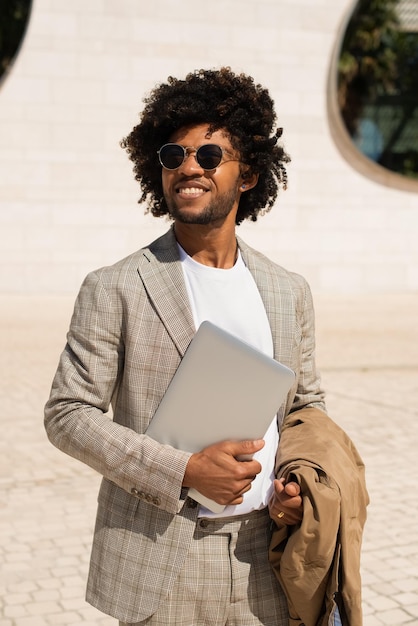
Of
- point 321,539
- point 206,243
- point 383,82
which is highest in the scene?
point 383,82

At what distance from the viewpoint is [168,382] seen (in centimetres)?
205

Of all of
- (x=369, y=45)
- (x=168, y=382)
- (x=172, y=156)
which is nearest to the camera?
(x=168, y=382)

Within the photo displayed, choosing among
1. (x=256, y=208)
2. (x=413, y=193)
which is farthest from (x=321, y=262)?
(x=256, y=208)

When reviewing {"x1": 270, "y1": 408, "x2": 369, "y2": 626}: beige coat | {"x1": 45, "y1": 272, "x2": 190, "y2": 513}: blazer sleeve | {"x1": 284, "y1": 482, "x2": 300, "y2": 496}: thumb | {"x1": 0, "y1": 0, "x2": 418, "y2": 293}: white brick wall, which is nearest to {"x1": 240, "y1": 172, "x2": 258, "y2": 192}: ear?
{"x1": 45, "y1": 272, "x2": 190, "y2": 513}: blazer sleeve

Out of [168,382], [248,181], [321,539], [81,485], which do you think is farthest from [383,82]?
[321,539]

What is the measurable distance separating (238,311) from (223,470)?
0.44 meters

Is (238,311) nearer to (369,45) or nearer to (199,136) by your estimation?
(199,136)

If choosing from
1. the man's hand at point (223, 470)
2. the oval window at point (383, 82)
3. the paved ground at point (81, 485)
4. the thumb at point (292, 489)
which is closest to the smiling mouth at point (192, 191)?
the man's hand at point (223, 470)

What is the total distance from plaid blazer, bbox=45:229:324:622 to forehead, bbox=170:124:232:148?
30 cm

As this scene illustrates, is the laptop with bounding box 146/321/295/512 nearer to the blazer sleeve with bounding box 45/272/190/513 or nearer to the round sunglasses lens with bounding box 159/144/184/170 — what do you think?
the blazer sleeve with bounding box 45/272/190/513

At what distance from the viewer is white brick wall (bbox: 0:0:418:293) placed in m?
17.8

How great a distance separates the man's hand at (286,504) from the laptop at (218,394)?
5.2 inches

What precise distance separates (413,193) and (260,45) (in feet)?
15.9

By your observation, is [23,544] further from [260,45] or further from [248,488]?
[260,45]
